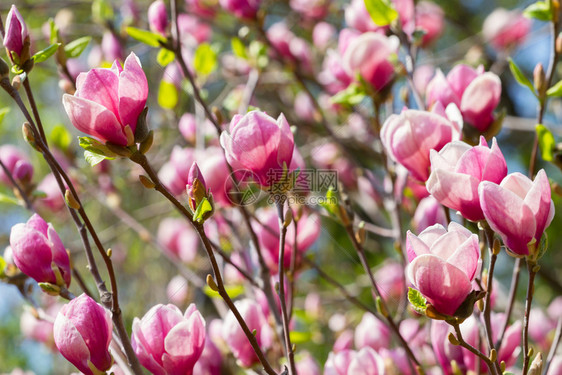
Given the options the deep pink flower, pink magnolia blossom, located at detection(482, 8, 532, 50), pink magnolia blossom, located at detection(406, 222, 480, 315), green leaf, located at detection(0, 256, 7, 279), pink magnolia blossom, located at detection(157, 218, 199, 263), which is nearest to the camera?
pink magnolia blossom, located at detection(406, 222, 480, 315)

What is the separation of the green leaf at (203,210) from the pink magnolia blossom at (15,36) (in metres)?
0.33

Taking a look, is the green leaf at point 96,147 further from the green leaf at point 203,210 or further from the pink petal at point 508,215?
the pink petal at point 508,215

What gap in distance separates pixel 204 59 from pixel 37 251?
728mm

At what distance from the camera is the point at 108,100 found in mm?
680

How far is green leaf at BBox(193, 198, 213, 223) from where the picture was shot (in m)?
0.65

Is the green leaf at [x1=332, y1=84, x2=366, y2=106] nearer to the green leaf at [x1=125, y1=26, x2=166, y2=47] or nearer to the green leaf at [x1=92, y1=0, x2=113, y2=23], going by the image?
the green leaf at [x1=125, y1=26, x2=166, y2=47]

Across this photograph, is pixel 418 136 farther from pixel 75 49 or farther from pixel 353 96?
pixel 75 49

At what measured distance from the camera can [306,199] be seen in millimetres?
962

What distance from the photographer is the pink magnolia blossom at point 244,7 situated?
4.75 ft

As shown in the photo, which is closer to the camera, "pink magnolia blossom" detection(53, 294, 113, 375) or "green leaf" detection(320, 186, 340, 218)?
"pink magnolia blossom" detection(53, 294, 113, 375)

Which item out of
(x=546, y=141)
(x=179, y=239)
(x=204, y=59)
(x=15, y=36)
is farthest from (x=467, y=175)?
(x=179, y=239)

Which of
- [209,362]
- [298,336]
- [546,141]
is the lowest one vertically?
A: [298,336]

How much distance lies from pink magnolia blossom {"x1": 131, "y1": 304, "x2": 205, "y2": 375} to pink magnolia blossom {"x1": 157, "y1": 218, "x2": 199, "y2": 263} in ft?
3.08

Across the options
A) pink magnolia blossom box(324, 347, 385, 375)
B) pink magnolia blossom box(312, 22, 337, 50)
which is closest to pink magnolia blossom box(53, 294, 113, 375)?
pink magnolia blossom box(324, 347, 385, 375)
